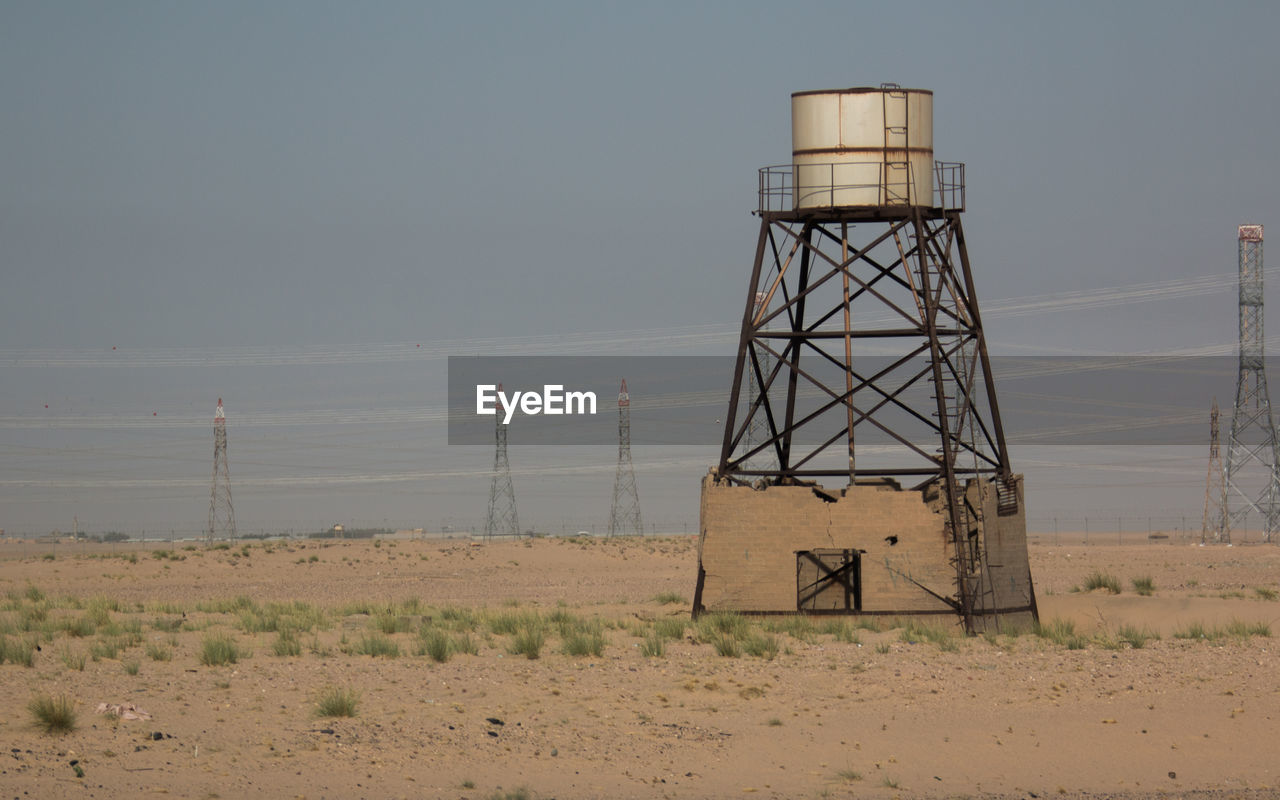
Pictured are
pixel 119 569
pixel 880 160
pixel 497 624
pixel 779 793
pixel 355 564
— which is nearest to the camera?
pixel 779 793

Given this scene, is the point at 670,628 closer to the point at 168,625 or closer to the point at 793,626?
the point at 793,626

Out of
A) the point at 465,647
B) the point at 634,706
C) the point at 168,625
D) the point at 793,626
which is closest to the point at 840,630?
the point at 793,626

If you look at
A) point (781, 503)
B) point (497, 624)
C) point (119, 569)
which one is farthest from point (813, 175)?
point (119, 569)

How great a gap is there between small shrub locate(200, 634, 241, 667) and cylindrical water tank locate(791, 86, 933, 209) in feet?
42.3

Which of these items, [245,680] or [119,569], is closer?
[245,680]

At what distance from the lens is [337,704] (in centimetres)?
1708

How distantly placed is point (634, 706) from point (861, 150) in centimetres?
1297

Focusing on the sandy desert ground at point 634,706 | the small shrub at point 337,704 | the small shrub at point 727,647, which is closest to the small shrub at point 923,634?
the sandy desert ground at point 634,706

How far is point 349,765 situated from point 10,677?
609 cm

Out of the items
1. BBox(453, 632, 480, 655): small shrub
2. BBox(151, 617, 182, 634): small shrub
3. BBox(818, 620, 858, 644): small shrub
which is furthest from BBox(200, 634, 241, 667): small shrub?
BBox(818, 620, 858, 644): small shrub

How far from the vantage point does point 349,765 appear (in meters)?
15.3

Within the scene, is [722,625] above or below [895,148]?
below

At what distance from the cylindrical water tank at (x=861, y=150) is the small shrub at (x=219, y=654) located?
12.9 metres

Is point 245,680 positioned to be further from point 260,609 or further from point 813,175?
point 813,175
